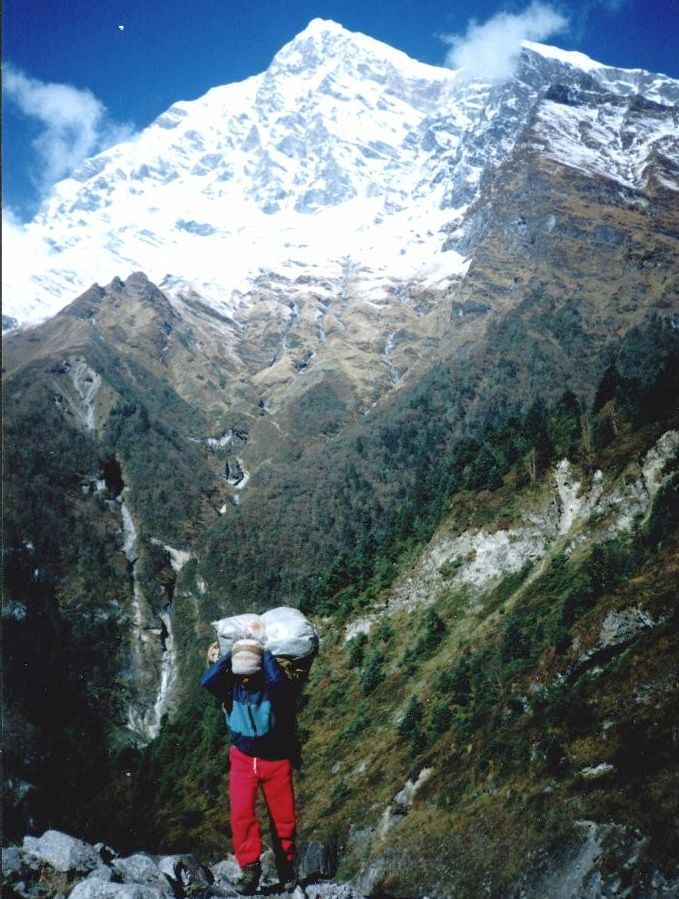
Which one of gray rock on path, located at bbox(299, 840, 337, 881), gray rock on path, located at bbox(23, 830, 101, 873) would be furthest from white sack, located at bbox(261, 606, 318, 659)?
gray rock on path, located at bbox(299, 840, 337, 881)

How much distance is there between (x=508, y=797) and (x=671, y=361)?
8656 cm

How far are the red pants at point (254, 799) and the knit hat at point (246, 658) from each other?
183 cm

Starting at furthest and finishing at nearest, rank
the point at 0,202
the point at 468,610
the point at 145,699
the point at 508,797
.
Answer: the point at 145,699 < the point at 468,610 < the point at 508,797 < the point at 0,202

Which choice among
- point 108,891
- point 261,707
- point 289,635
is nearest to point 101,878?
point 108,891

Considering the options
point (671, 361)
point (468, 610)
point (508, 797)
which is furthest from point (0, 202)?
point (671, 361)

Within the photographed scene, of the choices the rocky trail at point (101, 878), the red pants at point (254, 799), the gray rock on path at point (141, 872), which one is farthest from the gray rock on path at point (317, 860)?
the red pants at point (254, 799)

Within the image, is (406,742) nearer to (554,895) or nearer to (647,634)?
(647,634)

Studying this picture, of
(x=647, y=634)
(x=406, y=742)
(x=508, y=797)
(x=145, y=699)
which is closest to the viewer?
(x=508, y=797)

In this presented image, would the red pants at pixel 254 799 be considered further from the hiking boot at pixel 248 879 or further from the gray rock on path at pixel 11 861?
the gray rock on path at pixel 11 861

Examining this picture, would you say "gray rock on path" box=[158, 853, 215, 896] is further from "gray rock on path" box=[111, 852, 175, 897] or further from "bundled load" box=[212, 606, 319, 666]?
"bundled load" box=[212, 606, 319, 666]

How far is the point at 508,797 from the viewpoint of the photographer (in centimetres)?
3244

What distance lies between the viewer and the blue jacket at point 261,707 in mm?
12711

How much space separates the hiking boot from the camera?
43.6 feet

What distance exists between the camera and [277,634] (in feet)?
42.1
